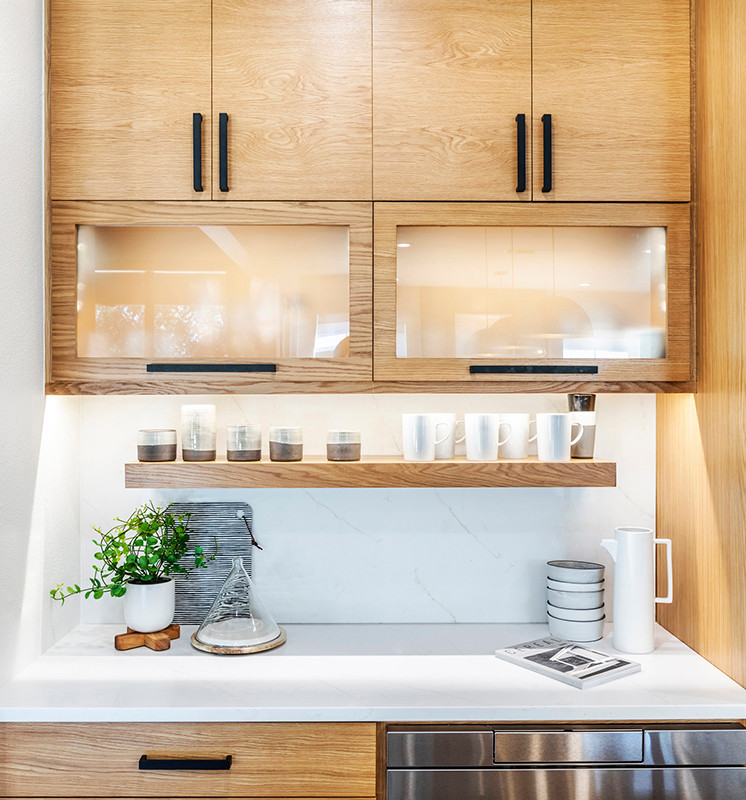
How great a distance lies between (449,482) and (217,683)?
2.40ft

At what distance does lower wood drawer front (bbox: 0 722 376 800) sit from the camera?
1476 millimetres

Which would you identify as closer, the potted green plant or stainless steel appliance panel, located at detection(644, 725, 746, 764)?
stainless steel appliance panel, located at detection(644, 725, 746, 764)

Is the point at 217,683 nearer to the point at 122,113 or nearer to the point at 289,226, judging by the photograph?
the point at 289,226

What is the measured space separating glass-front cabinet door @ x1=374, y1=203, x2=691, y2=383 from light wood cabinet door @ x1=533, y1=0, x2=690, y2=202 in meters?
0.08

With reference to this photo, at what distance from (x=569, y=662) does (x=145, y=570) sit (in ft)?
3.66

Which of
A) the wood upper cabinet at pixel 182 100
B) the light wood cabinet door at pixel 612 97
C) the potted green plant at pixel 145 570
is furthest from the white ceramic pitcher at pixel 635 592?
the wood upper cabinet at pixel 182 100

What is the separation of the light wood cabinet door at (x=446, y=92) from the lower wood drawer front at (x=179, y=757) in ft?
4.18

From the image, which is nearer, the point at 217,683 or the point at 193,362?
the point at 217,683

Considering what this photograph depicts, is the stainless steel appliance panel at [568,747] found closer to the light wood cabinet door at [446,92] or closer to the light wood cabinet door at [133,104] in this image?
the light wood cabinet door at [446,92]

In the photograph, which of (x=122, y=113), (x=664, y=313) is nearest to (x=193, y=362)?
(x=122, y=113)

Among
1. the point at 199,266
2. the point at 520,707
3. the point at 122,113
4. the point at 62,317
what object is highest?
the point at 122,113

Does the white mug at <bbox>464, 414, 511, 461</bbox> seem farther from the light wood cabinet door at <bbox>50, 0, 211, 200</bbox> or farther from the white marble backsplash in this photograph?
the light wood cabinet door at <bbox>50, 0, 211, 200</bbox>

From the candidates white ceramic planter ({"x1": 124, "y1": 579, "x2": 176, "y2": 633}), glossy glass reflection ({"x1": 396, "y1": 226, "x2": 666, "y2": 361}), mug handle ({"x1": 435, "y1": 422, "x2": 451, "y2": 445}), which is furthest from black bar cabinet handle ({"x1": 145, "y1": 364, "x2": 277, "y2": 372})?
white ceramic planter ({"x1": 124, "y1": 579, "x2": 176, "y2": 633})

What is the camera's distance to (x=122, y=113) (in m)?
1.76
